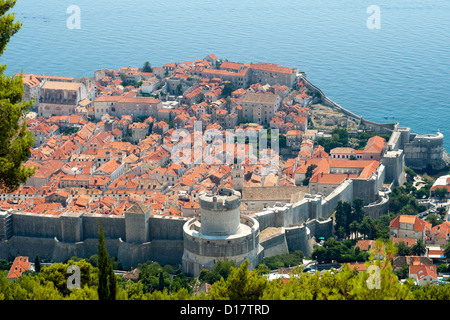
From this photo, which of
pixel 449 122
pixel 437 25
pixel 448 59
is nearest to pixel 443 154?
pixel 449 122

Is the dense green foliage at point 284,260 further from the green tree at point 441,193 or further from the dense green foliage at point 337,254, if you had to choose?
the green tree at point 441,193

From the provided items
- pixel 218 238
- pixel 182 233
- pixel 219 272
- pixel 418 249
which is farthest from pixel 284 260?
pixel 418 249

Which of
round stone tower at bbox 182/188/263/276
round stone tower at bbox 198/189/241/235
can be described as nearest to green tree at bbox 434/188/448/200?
round stone tower at bbox 182/188/263/276

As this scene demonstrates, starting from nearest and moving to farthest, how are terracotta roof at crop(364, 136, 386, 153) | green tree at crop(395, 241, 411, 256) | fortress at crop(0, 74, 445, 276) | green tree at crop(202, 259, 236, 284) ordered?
green tree at crop(202, 259, 236, 284), fortress at crop(0, 74, 445, 276), green tree at crop(395, 241, 411, 256), terracotta roof at crop(364, 136, 386, 153)

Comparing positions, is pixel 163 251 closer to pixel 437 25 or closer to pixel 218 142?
pixel 218 142

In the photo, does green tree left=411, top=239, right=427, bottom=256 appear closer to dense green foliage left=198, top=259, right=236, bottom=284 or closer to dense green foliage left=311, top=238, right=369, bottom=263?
dense green foliage left=311, top=238, right=369, bottom=263

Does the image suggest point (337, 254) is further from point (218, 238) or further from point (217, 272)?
point (217, 272)
